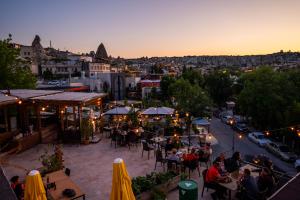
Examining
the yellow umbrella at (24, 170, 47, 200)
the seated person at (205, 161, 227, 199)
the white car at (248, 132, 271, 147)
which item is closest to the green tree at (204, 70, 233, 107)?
the white car at (248, 132, 271, 147)

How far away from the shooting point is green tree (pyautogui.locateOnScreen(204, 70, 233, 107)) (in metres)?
61.0

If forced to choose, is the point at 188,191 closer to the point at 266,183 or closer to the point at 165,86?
the point at 266,183

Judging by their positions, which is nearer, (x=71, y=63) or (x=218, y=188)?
(x=218, y=188)

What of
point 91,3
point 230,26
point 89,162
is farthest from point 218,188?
point 230,26

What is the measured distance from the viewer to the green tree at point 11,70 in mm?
21734

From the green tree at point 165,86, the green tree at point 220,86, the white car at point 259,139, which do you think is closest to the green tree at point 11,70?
the white car at point 259,139

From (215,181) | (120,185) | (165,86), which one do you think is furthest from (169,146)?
(165,86)

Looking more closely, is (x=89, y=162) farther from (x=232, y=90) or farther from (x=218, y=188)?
(x=232, y=90)

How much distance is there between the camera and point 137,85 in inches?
2793

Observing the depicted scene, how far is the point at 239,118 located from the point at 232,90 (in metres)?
13.0

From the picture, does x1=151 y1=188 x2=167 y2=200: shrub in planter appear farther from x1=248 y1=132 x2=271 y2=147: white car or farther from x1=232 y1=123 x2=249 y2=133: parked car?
x1=232 y1=123 x2=249 y2=133: parked car

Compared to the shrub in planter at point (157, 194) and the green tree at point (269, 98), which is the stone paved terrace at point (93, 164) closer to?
the shrub in planter at point (157, 194)

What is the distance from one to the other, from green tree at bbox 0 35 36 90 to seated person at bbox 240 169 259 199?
1947 centimetres

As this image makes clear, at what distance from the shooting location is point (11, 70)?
73.5 ft
